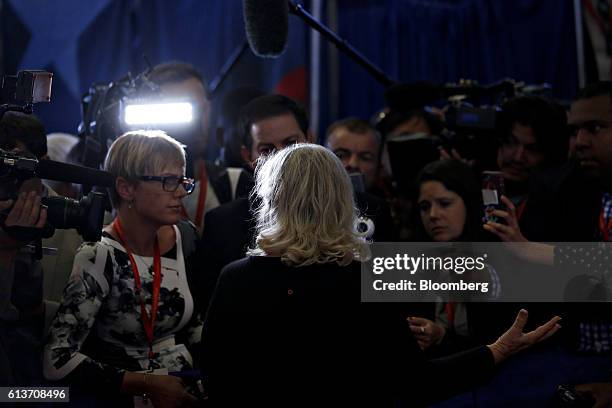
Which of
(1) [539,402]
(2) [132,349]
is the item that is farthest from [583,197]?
(2) [132,349]

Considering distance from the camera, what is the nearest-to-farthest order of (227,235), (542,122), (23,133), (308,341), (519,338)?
(308,341) → (519,338) → (23,133) → (227,235) → (542,122)

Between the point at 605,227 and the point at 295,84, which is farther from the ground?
the point at 295,84

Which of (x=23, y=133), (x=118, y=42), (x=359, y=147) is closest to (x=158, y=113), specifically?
(x=23, y=133)

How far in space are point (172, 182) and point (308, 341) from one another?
0.73 meters

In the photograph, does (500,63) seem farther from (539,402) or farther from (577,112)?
(539,402)

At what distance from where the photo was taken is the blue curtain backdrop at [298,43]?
469 centimetres

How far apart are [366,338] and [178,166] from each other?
2.65 ft

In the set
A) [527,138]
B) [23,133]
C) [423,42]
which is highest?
[423,42]

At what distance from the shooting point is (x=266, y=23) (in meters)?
2.38

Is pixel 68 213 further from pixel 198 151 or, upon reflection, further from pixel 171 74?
pixel 171 74

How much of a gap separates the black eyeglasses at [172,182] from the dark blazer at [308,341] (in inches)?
21.0

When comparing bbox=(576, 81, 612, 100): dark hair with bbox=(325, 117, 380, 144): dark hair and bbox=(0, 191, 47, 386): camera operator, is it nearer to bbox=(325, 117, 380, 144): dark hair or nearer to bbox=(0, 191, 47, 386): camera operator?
bbox=(325, 117, 380, 144): dark hair

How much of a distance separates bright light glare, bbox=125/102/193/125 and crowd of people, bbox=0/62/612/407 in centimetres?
8

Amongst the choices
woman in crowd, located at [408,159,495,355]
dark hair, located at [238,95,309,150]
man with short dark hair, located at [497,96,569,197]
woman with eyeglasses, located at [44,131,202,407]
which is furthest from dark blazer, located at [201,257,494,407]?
man with short dark hair, located at [497,96,569,197]
